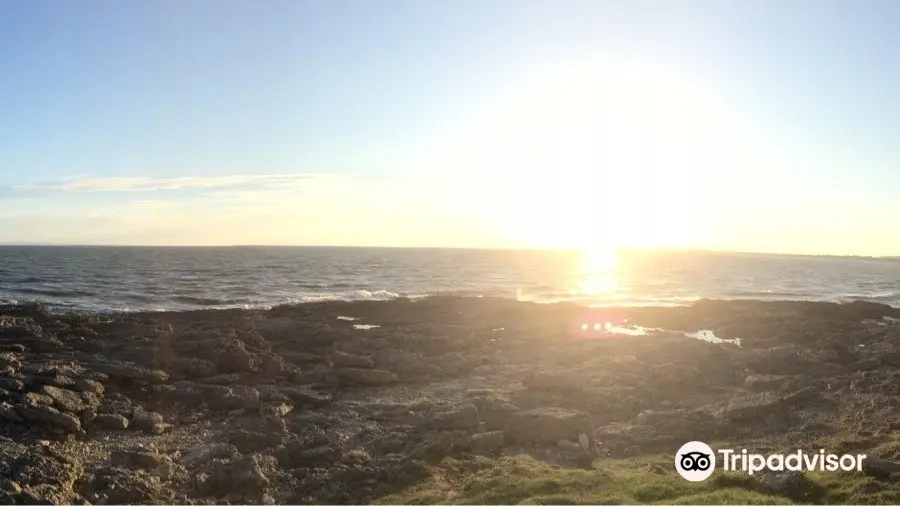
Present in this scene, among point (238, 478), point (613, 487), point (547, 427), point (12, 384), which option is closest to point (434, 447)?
point (547, 427)

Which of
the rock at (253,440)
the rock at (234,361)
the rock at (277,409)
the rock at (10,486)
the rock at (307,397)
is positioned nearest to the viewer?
the rock at (10,486)

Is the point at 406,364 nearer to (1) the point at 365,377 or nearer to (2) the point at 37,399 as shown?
(1) the point at 365,377

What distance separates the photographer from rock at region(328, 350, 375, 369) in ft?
105

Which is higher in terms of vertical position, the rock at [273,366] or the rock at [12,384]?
the rock at [12,384]

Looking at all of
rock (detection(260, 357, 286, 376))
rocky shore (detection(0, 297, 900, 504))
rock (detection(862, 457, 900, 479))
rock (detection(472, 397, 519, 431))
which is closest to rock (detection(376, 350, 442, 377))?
rocky shore (detection(0, 297, 900, 504))

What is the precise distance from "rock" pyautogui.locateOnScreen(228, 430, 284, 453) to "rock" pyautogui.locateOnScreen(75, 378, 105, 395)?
765 cm

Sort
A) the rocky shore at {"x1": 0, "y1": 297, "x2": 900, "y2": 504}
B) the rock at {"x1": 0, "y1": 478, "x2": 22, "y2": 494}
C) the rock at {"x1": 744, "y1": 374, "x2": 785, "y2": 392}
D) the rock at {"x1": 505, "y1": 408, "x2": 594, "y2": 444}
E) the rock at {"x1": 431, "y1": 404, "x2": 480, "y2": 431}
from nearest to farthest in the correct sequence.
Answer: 1. the rock at {"x1": 0, "y1": 478, "x2": 22, "y2": 494}
2. the rocky shore at {"x1": 0, "y1": 297, "x2": 900, "y2": 504}
3. the rock at {"x1": 505, "y1": 408, "x2": 594, "y2": 444}
4. the rock at {"x1": 431, "y1": 404, "x2": 480, "y2": 431}
5. the rock at {"x1": 744, "y1": 374, "x2": 785, "y2": 392}

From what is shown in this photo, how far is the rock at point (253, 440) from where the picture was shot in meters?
19.9

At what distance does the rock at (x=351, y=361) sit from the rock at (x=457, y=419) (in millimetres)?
10341

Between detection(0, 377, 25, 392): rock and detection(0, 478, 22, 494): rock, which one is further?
detection(0, 377, 25, 392): rock

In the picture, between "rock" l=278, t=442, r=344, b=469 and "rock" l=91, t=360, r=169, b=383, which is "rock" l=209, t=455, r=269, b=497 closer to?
"rock" l=278, t=442, r=344, b=469

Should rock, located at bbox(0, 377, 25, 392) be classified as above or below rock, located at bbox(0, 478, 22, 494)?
above

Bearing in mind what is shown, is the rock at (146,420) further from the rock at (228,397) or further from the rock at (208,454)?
the rock at (208,454)

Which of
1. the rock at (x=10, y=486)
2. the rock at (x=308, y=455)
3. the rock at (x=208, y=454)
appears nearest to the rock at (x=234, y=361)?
the rock at (x=208, y=454)
